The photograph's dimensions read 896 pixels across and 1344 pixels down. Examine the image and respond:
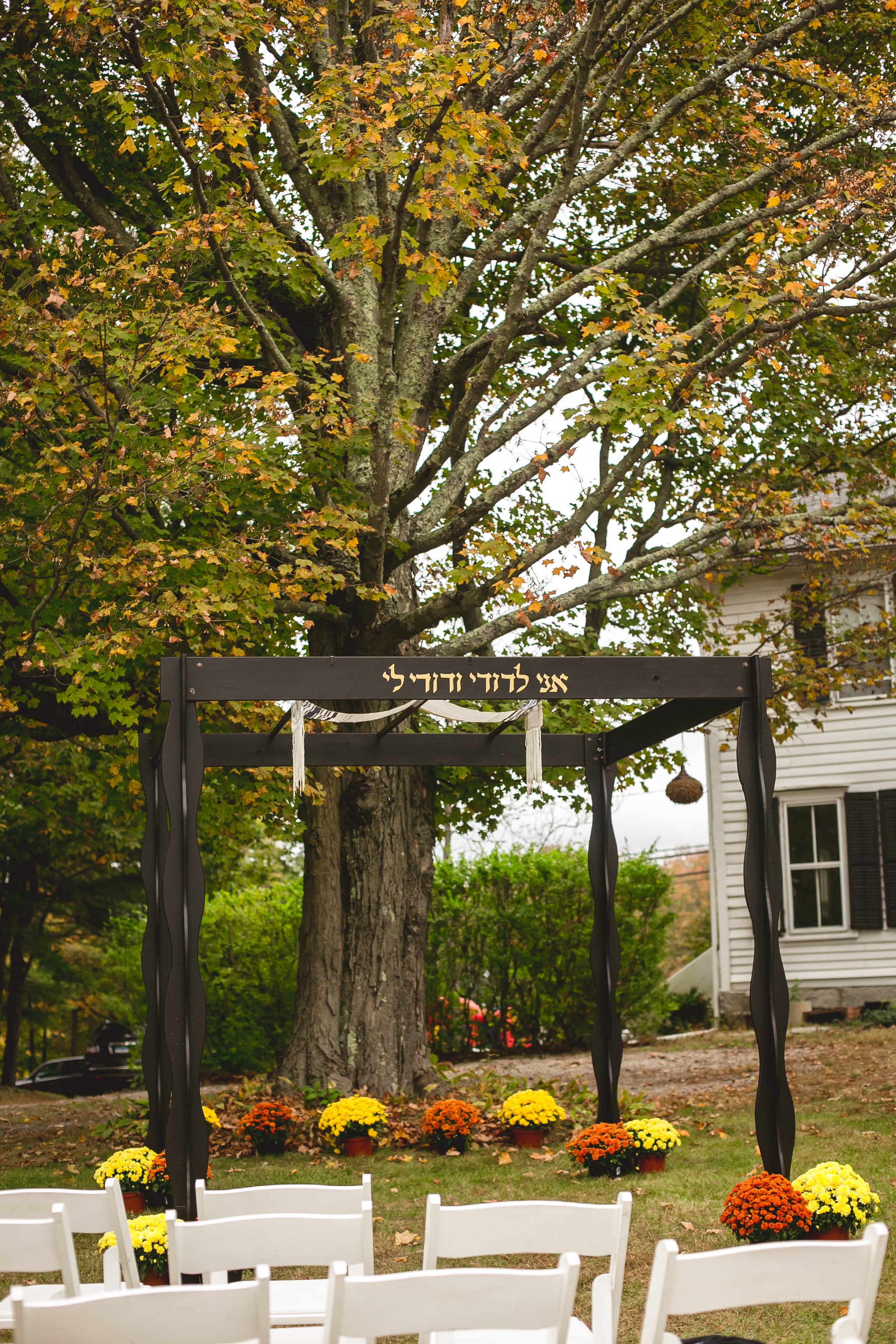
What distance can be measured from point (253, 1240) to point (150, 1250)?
2688 millimetres

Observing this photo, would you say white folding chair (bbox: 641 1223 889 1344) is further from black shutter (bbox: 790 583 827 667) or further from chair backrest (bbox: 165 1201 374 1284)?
black shutter (bbox: 790 583 827 667)

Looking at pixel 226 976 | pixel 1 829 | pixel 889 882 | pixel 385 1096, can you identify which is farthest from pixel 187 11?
pixel 889 882

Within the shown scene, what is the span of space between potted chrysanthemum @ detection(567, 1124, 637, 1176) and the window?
11256 millimetres

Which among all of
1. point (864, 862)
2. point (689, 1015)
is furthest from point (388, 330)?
point (689, 1015)

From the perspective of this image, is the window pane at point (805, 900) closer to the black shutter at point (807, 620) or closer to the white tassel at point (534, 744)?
the black shutter at point (807, 620)

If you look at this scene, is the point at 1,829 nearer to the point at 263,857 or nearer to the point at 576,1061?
the point at 263,857

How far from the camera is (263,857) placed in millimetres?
24234

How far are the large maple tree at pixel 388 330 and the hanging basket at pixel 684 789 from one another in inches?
106

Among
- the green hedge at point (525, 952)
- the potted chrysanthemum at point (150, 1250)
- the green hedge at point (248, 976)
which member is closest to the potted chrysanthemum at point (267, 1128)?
the potted chrysanthemum at point (150, 1250)

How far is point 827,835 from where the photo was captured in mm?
19906

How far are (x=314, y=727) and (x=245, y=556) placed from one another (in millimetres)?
1791

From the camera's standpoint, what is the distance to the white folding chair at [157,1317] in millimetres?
2730

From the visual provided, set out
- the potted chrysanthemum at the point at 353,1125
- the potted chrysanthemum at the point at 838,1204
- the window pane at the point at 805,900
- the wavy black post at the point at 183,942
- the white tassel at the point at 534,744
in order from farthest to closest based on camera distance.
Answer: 1. the window pane at the point at 805,900
2. the potted chrysanthemum at the point at 353,1125
3. the white tassel at the point at 534,744
4. the wavy black post at the point at 183,942
5. the potted chrysanthemum at the point at 838,1204

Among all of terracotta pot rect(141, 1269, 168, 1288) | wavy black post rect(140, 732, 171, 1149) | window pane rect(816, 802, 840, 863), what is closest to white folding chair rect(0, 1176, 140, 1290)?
terracotta pot rect(141, 1269, 168, 1288)
